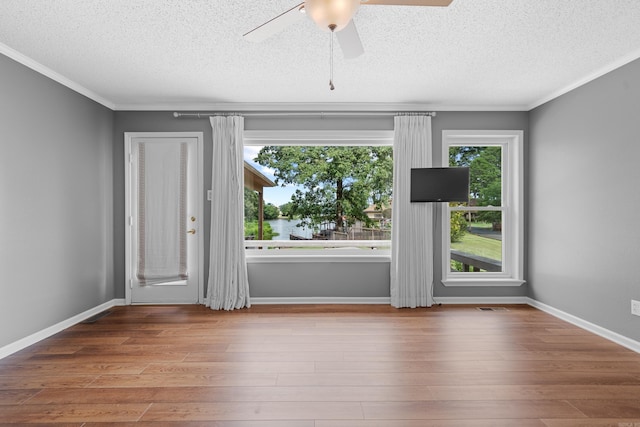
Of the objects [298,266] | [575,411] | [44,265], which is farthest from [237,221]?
[575,411]

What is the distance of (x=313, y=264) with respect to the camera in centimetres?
447

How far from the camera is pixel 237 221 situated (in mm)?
4270

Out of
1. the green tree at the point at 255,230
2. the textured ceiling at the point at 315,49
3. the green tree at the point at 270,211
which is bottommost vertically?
the green tree at the point at 255,230

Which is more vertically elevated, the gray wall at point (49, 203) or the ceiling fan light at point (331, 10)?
the ceiling fan light at point (331, 10)

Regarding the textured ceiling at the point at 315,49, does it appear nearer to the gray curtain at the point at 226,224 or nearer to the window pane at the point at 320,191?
the gray curtain at the point at 226,224

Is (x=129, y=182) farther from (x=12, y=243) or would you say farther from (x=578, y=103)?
(x=578, y=103)

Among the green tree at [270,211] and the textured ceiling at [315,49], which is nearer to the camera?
the textured ceiling at [315,49]

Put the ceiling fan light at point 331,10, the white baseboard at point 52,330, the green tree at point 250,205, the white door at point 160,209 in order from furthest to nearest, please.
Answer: the green tree at point 250,205 < the white door at point 160,209 < the white baseboard at point 52,330 < the ceiling fan light at point 331,10

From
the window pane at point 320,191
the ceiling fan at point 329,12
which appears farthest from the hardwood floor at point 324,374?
the ceiling fan at point 329,12

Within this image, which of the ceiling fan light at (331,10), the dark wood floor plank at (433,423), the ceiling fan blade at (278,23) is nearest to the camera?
the ceiling fan light at (331,10)

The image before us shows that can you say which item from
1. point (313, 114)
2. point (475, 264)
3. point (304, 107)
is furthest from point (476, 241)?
point (304, 107)

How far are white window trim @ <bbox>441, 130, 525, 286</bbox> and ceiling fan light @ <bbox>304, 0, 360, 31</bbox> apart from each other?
3.14 metres

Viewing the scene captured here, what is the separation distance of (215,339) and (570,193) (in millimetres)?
3994

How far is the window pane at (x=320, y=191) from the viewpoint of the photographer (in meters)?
4.62
